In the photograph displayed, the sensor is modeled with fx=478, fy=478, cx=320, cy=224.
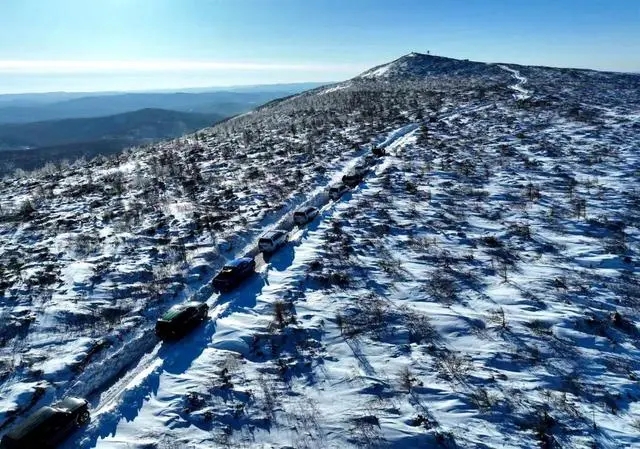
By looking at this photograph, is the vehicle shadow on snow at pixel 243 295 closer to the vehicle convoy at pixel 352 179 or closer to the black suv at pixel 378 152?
the vehicle convoy at pixel 352 179

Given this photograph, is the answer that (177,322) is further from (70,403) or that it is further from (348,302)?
A: (348,302)

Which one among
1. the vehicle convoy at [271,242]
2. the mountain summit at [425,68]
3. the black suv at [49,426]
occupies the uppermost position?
the mountain summit at [425,68]

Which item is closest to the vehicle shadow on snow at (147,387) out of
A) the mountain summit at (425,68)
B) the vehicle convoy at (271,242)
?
the vehicle convoy at (271,242)

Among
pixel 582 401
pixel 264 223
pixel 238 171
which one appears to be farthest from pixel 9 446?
pixel 238 171

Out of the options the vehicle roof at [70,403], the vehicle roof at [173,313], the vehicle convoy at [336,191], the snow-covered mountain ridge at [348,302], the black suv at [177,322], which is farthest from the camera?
the vehicle convoy at [336,191]

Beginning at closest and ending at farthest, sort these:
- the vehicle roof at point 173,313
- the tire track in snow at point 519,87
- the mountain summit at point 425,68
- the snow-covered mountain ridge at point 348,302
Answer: the snow-covered mountain ridge at point 348,302
the vehicle roof at point 173,313
the tire track in snow at point 519,87
the mountain summit at point 425,68
